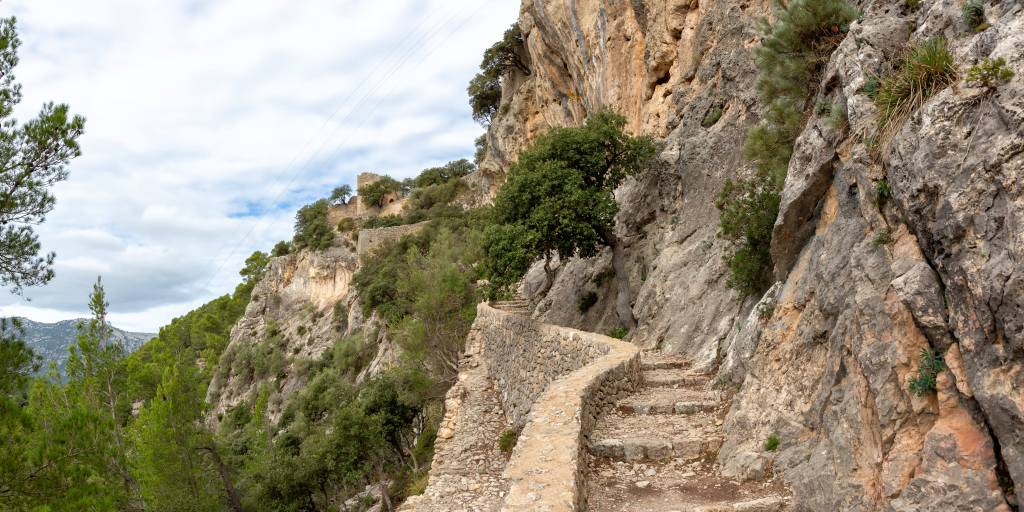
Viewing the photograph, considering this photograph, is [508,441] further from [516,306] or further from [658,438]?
[516,306]

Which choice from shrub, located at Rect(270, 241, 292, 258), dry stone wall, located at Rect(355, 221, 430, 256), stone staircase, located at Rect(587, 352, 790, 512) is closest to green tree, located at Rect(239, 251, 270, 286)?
shrub, located at Rect(270, 241, 292, 258)

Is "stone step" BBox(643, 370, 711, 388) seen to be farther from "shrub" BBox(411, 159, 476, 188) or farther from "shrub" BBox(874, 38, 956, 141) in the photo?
"shrub" BBox(411, 159, 476, 188)

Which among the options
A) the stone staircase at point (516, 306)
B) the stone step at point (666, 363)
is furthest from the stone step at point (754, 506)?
the stone staircase at point (516, 306)

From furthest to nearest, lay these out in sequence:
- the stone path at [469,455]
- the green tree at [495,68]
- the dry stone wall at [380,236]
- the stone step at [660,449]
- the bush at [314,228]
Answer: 1. the bush at [314,228]
2. the dry stone wall at [380,236]
3. the green tree at [495,68]
4. the stone path at [469,455]
5. the stone step at [660,449]

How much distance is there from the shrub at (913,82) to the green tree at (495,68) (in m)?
33.6

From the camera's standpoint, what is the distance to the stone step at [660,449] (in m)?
6.66

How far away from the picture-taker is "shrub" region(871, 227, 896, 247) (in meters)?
4.97

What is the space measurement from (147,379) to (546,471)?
19.6 meters

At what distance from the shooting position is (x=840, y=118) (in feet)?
20.5

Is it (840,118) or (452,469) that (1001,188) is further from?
(452,469)

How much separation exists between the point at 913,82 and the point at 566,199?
10.2m

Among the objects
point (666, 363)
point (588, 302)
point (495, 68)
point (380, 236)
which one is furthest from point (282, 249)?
point (666, 363)

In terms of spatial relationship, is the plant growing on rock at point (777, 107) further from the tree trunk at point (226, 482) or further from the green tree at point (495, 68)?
the green tree at point (495, 68)

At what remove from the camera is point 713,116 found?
1595cm
